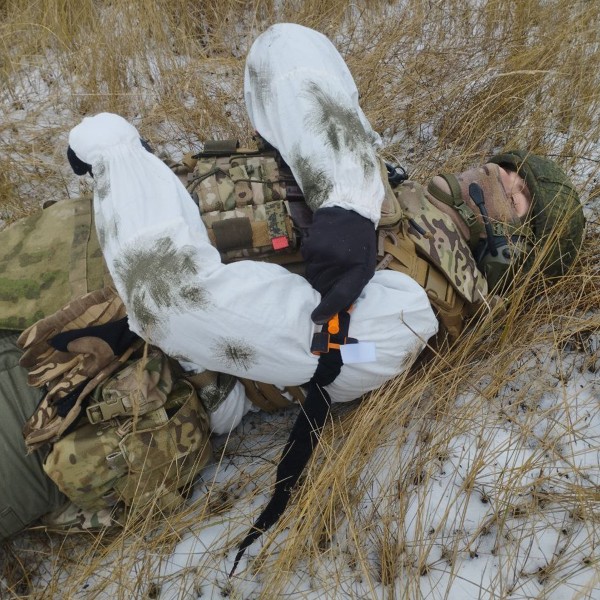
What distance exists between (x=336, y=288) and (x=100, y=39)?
228 cm

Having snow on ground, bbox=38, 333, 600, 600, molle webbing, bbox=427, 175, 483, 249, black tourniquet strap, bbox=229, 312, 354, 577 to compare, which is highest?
molle webbing, bbox=427, 175, 483, 249

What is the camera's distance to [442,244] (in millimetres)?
1788

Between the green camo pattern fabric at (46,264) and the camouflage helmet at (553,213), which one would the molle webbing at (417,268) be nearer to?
the camouflage helmet at (553,213)

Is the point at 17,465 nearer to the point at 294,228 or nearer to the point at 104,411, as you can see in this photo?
the point at 104,411

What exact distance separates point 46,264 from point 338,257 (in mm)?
956

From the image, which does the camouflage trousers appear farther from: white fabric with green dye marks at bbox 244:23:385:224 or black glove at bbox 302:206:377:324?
white fabric with green dye marks at bbox 244:23:385:224

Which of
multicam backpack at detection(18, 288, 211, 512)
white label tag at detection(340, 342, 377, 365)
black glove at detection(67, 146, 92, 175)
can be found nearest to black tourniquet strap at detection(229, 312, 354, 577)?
white label tag at detection(340, 342, 377, 365)

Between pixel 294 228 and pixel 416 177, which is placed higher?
pixel 294 228

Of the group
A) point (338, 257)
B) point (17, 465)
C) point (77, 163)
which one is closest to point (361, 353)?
point (338, 257)

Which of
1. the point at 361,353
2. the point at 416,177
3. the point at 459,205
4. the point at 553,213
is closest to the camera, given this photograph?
the point at 361,353

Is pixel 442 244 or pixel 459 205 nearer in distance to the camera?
pixel 442 244

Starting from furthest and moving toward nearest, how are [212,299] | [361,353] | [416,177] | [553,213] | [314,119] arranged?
[416,177] < [553,213] < [314,119] < [361,353] < [212,299]

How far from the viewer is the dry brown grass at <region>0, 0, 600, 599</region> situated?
4.73 feet

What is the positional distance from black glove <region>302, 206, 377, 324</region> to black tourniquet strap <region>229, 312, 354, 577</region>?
61mm
